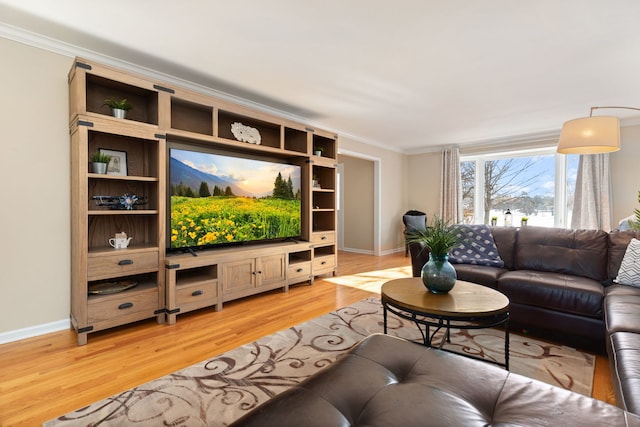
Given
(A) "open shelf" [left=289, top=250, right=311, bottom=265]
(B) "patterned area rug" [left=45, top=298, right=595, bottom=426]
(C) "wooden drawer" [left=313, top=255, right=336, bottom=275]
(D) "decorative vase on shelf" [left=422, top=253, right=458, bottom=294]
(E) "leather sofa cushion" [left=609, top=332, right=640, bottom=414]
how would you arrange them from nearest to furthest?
(E) "leather sofa cushion" [left=609, top=332, right=640, bottom=414] → (B) "patterned area rug" [left=45, top=298, right=595, bottom=426] → (D) "decorative vase on shelf" [left=422, top=253, right=458, bottom=294] → (A) "open shelf" [left=289, top=250, right=311, bottom=265] → (C) "wooden drawer" [left=313, top=255, right=336, bottom=275]

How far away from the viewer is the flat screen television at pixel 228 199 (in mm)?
3070

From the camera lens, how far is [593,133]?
2.37 meters

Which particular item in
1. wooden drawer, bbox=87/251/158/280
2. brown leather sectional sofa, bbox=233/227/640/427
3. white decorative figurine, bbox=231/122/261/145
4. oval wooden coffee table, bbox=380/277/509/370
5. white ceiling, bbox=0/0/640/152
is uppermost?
white ceiling, bbox=0/0/640/152

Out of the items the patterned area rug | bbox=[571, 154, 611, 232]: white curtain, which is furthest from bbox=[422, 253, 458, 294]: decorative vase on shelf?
bbox=[571, 154, 611, 232]: white curtain

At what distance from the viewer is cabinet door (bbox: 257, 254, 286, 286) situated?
3.55 meters

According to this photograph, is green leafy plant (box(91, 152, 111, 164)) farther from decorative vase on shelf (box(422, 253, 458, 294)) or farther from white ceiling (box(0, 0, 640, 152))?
decorative vase on shelf (box(422, 253, 458, 294))

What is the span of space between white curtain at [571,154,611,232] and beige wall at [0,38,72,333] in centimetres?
702

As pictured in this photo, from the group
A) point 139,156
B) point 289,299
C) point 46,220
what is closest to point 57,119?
point 139,156

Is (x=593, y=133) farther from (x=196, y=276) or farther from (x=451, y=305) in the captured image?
(x=196, y=276)

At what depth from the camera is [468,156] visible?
6.54m

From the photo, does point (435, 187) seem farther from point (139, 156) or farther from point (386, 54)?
point (139, 156)

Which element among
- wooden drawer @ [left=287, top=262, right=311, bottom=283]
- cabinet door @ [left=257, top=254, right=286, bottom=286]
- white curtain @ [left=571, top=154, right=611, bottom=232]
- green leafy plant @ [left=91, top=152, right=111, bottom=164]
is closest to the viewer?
green leafy plant @ [left=91, top=152, right=111, bottom=164]

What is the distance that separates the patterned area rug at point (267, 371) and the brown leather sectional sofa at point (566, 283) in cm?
18

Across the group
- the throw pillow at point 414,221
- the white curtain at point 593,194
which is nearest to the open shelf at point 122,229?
the throw pillow at point 414,221
